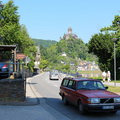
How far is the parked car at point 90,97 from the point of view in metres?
9.12

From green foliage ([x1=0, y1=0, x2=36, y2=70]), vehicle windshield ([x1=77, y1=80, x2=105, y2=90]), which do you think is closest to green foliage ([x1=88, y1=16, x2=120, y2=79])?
green foliage ([x1=0, y1=0, x2=36, y2=70])

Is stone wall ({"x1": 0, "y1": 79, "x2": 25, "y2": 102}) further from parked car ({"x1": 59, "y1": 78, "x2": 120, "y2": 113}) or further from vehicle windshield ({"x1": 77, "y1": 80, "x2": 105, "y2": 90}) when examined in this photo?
vehicle windshield ({"x1": 77, "y1": 80, "x2": 105, "y2": 90})

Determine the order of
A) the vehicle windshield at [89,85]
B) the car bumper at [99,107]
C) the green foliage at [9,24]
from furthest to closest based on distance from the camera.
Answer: the green foliage at [9,24] < the vehicle windshield at [89,85] < the car bumper at [99,107]

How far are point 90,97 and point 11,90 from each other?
4.71m

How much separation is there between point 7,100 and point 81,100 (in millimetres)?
4350

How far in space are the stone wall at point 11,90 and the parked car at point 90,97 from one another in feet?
7.84

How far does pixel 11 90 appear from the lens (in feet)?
39.5

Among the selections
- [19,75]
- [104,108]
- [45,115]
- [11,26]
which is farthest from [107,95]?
[11,26]

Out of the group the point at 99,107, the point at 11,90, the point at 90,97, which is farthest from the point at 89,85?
the point at 11,90

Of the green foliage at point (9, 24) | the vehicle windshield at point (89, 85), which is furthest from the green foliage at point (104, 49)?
the vehicle windshield at point (89, 85)

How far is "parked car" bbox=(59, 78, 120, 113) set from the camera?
29.9ft

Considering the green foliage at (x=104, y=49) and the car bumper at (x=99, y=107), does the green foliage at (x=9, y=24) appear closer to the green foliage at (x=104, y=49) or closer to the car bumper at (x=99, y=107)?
the green foliage at (x=104, y=49)

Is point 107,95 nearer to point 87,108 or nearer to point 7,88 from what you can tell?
point 87,108

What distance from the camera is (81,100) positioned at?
31.8 feet
